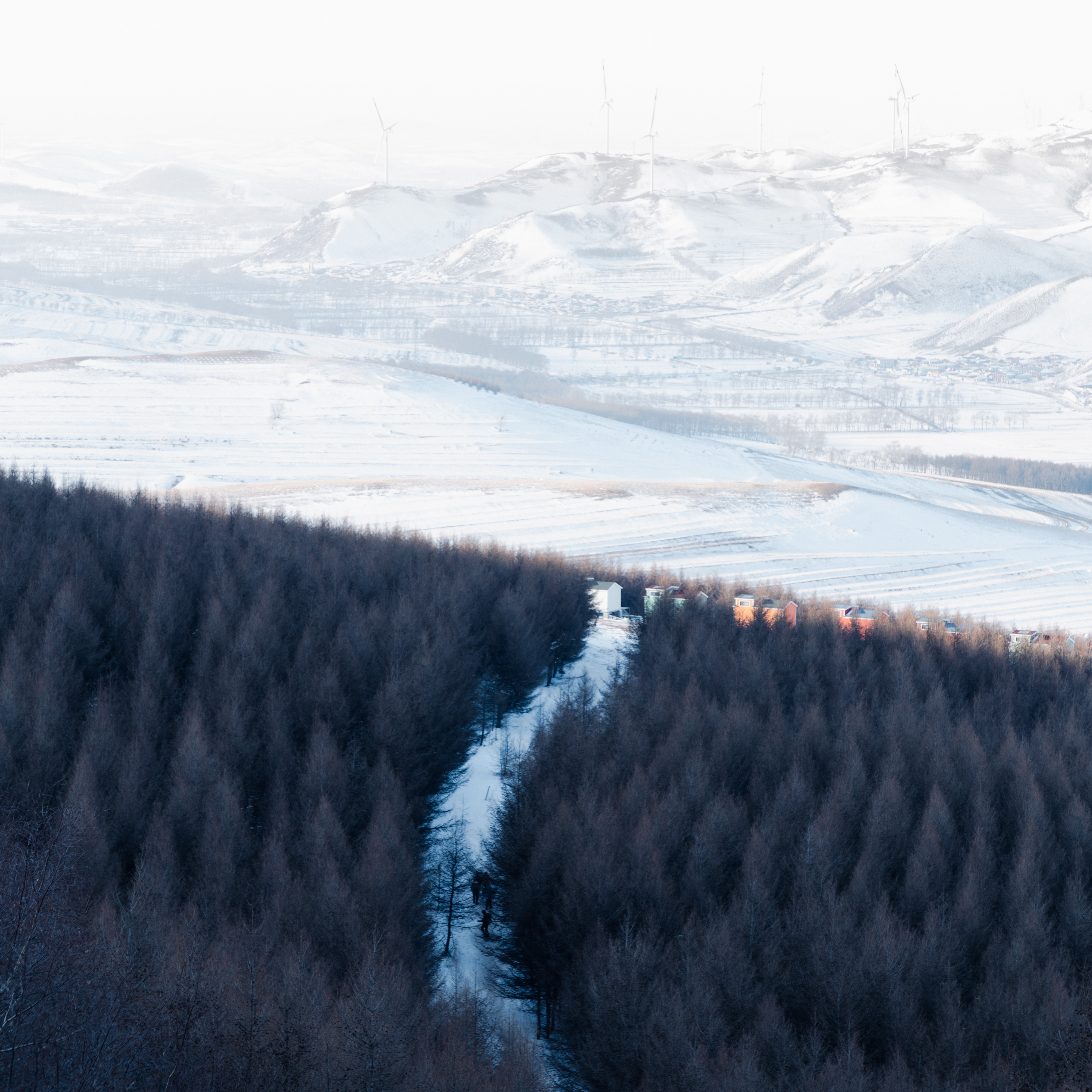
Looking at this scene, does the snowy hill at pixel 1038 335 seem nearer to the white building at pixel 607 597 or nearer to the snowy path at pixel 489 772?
the white building at pixel 607 597

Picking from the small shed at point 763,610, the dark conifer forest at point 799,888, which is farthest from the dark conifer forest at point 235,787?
the small shed at point 763,610

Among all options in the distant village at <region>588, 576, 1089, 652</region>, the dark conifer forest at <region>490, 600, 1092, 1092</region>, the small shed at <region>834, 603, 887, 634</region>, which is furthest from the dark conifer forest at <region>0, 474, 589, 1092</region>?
the small shed at <region>834, 603, 887, 634</region>

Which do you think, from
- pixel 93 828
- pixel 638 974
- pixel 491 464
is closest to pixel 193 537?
pixel 93 828

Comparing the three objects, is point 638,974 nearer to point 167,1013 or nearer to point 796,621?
point 167,1013

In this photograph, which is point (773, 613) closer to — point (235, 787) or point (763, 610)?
point (763, 610)

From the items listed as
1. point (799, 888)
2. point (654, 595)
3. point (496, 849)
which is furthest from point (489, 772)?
point (654, 595)

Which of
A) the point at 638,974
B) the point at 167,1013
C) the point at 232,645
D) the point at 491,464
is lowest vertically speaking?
the point at 638,974
